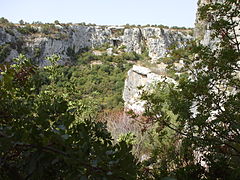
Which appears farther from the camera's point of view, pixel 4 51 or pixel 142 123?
pixel 4 51

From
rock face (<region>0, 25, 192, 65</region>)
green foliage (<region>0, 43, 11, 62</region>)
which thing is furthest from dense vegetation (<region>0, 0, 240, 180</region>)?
rock face (<region>0, 25, 192, 65</region>)

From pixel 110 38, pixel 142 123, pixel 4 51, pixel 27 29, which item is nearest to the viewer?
pixel 142 123

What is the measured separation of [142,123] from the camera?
7.78 ft

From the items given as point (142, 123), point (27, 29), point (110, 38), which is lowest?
point (110, 38)

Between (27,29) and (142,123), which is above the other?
(27,29)

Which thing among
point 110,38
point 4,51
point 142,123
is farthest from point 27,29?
point 142,123

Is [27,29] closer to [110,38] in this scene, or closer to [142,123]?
[110,38]

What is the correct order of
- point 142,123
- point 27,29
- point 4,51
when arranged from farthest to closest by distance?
point 27,29, point 4,51, point 142,123

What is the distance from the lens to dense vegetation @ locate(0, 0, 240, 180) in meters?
0.69

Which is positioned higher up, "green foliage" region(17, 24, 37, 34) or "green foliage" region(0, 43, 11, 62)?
"green foliage" region(17, 24, 37, 34)

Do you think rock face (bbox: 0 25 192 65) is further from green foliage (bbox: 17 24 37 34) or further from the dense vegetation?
the dense vegetation

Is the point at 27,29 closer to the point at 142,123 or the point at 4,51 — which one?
the point at 4,51

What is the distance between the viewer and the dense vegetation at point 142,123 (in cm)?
69

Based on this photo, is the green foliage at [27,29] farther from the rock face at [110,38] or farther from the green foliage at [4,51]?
the green foliage at [4,51]
